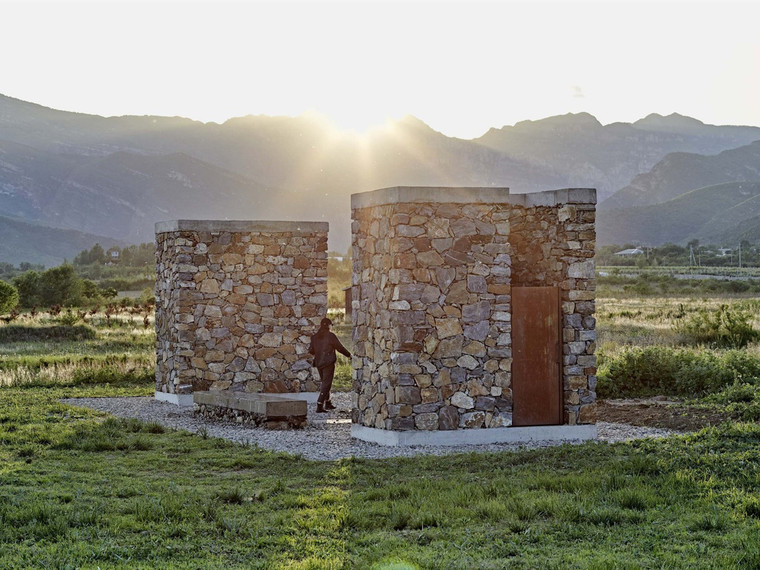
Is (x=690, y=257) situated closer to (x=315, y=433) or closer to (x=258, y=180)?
(x=315, y=433)

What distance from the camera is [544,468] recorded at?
38.0 ft

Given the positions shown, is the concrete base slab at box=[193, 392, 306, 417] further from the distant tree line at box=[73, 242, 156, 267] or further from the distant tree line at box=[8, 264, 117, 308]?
the distant tree line at box=[73, 242, 156, 267]

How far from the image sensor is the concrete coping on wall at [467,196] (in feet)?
45.5

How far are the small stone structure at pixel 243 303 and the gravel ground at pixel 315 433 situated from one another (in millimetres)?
1059

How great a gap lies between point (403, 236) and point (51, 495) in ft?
18.8

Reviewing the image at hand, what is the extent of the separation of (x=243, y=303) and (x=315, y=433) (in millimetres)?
5469

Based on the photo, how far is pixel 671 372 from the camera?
63.5 feet

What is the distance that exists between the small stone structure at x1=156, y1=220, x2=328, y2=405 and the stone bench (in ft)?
8.66

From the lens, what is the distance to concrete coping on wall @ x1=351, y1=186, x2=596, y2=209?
45.5 ft

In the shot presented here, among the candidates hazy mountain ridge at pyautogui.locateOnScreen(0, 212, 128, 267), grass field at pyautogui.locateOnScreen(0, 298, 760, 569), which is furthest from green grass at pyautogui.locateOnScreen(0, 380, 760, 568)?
hazy mountain ridge at pyautogui.locateOnScreen(0, 212, 128, 267)

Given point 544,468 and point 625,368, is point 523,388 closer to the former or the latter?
point 544,468

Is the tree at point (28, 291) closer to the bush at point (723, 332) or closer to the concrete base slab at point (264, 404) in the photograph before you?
the bush at point (723, 332)

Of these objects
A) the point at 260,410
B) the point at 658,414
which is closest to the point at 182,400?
the point at 260,410

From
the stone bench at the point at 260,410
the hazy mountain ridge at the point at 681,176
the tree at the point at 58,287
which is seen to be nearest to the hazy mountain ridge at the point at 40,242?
the hazy mountain ridge at the point at 681,176
